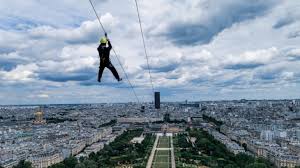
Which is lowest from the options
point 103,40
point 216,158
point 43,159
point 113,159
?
point 43,159

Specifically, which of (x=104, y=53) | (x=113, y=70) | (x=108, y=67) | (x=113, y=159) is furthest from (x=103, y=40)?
(x=113, y=159)

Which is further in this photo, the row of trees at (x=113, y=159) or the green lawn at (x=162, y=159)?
the green lawn at (x=162, y=159)

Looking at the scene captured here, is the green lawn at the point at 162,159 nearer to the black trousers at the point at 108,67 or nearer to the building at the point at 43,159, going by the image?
the building at the point at 43,159

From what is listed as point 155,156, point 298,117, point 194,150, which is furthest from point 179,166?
point 298,117

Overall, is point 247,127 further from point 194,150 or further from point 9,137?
point 9,137

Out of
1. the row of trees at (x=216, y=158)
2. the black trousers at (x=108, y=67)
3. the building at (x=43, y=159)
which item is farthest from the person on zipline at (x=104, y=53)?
the building at (x=43, y=159)

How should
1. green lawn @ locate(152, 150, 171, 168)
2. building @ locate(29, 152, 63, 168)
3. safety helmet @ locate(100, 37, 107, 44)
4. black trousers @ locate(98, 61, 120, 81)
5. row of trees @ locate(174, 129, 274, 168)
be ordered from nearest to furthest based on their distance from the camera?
1. safety helmet @ locate(100, 37, 107, 44)
2. black trousers @ locate(98, 61, 120, 81)
3. row of trees @ locate(174, 129, 274, 168)
4. green lawn @ locate(152, 150, 171, 168)
5. building @ locate(29, 152, 63, 168)

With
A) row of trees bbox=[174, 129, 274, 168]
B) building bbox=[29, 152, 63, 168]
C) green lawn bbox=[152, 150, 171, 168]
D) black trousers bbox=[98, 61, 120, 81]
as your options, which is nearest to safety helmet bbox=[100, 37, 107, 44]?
black trousers bbox=[98, 61, 120, 81]

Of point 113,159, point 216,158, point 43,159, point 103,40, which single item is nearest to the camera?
point 103,40

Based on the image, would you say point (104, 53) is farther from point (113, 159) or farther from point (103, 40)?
point (113, 159)

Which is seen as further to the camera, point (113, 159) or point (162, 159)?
point (113, 159)

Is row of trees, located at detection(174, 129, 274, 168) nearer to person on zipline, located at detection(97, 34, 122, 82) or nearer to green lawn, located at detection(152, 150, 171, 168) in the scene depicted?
green lawn, located at detection(152, 150, 171, 168)
